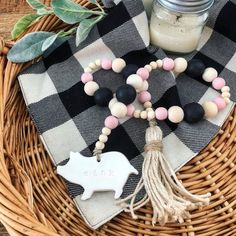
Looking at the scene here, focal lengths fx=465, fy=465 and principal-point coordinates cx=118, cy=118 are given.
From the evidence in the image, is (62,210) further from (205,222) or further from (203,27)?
(203,27)

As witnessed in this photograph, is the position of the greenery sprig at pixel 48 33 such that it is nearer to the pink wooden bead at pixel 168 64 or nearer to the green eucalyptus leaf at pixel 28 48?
the green eucalyptus leaf at pixel 28 48

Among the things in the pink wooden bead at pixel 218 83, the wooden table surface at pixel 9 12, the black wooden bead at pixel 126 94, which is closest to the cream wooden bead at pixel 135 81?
the black wooden bead at pixel 126 94

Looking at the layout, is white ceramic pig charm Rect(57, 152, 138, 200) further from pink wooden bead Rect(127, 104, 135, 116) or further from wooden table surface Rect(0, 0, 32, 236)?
wooden table surface Rect(0, 0, 32, 236)

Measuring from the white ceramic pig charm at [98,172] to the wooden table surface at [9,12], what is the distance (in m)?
0.30

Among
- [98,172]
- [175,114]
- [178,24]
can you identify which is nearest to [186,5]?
[178,24]

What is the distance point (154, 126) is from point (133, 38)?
133 millimetres

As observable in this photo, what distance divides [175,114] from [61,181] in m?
0.17

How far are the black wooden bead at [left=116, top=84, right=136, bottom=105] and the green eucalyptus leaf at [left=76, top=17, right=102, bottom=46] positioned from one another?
0.31ft

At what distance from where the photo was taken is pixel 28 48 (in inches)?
24.9

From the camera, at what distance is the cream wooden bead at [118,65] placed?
0.62m

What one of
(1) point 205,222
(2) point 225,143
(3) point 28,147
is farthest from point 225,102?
(3) point 28,147

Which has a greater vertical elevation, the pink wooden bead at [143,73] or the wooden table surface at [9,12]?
the pink wooden bead at [143,73]

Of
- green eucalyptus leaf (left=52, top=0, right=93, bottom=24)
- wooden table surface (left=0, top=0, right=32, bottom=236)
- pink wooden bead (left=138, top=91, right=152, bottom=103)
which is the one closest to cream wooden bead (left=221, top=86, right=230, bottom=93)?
pink wooden bead (left=138, top=91, right=152, bottom=103)

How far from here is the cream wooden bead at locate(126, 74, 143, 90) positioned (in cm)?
60
